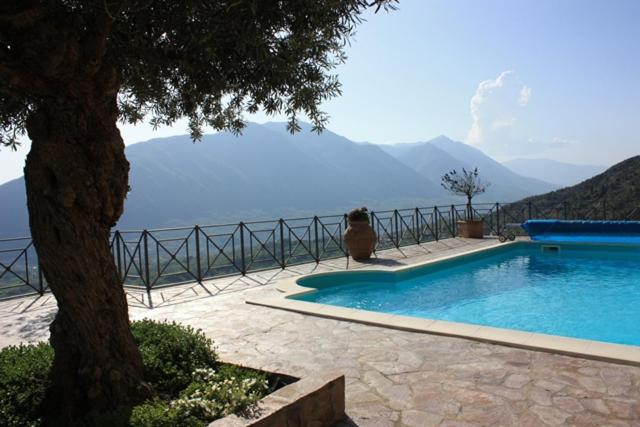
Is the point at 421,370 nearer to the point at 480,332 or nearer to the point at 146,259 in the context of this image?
the point at 480,332

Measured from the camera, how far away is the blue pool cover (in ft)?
39.2

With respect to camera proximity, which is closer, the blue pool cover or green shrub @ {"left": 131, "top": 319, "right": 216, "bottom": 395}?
green shrub @ {"left": 131, "top": 319, "right": 216, "bottom": 395}

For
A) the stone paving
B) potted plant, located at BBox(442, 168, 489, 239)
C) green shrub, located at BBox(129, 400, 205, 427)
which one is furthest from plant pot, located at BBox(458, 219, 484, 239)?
green shrub, located at BBox(129, 400, 205, 427)

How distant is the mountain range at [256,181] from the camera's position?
76.2m

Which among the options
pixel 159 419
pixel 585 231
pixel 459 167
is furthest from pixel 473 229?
pixel 459 167

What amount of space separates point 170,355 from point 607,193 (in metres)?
24.5

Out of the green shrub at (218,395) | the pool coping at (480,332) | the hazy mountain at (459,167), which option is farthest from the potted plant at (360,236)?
the hazy mountain at (459,167)

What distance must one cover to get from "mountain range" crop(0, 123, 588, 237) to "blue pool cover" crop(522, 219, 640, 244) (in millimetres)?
55414

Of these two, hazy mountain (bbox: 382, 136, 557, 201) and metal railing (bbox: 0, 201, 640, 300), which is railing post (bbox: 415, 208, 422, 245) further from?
hazy mountain (bbox: 382, 136, 557, 201)

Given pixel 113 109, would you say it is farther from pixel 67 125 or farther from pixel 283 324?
pixel 283 324

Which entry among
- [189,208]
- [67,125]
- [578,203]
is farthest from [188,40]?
[189,208]

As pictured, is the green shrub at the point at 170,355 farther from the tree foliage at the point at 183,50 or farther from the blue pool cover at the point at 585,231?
the blue pool cover at the point at 585,231

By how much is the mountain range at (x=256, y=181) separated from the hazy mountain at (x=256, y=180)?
148mm

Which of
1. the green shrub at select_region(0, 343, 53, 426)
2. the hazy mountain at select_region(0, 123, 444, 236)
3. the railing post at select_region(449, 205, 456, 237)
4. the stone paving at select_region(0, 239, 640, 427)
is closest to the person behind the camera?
the green shrub at select_region(0, 343, 53, 426)
